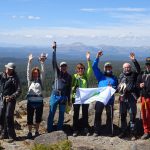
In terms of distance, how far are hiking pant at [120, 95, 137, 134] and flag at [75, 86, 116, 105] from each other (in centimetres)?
72

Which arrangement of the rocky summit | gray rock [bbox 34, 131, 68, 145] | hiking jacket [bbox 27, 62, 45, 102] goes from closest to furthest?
the rocky summit
gray rock [bbox 34, 131, 68, 145]
hiking jacket [bbox 27, 62, 45, 102]

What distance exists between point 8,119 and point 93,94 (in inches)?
156

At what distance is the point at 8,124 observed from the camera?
15.5 meters

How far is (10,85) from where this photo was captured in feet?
50.1

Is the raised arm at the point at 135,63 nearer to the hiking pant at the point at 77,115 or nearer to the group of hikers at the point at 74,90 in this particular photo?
the group of hikers at the point at 74,90

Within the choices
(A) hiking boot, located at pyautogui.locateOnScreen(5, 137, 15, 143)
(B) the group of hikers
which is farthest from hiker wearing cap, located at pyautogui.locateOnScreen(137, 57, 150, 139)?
(A) hiking boot, located at pyautogui.locateOnScreen(5, 137, 15, 143)

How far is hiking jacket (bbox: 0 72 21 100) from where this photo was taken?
15.2 metres

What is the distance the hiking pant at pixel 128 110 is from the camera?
15477 mm

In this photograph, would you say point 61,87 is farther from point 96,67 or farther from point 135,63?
point 135,63

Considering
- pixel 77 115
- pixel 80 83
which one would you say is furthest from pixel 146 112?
pixel 80 83

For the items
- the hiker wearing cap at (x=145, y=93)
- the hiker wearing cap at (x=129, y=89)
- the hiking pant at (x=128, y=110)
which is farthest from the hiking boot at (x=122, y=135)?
the hiker wearing cap at (x=145, y=93)

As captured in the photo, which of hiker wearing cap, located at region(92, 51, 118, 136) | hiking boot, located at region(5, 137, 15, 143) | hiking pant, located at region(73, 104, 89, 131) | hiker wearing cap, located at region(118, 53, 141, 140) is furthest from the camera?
hiking pant, located at region(73, 104, 89, 131)

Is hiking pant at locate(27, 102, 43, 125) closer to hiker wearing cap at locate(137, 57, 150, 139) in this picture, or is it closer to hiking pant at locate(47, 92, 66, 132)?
hiking pant at locate(47, 92, 66, 132)

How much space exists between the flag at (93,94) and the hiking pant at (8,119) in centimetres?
283
